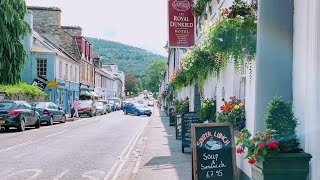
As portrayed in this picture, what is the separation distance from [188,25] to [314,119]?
10.2 meters

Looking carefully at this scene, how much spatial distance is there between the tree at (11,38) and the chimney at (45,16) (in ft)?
60.7

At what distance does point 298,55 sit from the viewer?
5648 millimetres

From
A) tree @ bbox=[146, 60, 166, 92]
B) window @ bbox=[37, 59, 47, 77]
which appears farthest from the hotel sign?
tree @ bbox=[146, 60, 166, 92]

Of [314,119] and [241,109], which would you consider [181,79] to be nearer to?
[241,109]

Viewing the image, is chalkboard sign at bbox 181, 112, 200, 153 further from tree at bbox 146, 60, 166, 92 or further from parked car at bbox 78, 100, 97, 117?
tree at bbox 146, 60, 166, 92

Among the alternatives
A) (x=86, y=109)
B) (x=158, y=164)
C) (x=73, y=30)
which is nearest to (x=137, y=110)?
(x=86, y=109)

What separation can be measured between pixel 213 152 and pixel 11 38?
24.7 meters

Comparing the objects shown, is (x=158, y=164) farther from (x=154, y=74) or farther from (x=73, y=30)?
(x=154, y=74)

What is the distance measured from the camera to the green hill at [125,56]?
142750 millimetres

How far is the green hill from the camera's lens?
14275 cm

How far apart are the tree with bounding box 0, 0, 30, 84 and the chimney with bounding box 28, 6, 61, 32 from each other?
18486 millimetres

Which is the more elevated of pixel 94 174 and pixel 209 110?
pixel 209 110

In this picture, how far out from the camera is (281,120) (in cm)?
555

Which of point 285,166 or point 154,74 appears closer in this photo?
point 285,166
